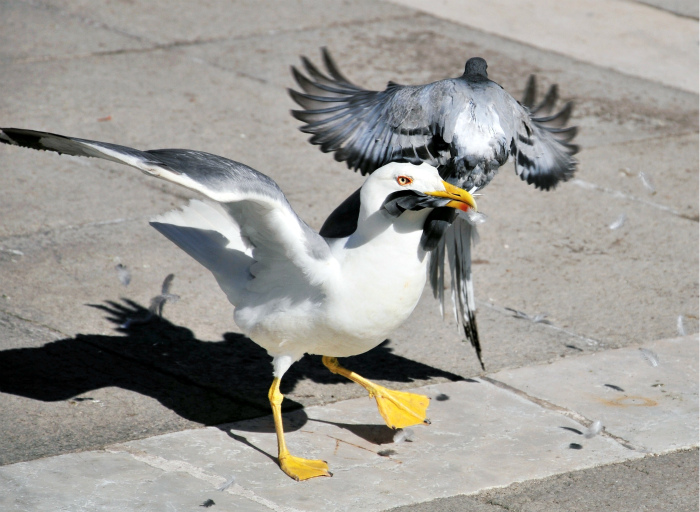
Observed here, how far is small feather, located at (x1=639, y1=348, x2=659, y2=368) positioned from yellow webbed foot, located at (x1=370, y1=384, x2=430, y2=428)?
1318mm

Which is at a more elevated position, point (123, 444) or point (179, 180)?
point (179, 180)

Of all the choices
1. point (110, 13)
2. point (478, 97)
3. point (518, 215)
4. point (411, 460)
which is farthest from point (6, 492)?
Answer: point (110, 13)

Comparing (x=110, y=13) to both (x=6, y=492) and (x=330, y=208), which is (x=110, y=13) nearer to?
(x=330, y=208)

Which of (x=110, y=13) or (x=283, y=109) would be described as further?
(x=110, y=13)

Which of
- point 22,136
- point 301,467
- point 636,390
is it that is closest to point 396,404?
point 301,467

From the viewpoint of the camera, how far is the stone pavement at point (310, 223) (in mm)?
4480

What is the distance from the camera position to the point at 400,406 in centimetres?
471

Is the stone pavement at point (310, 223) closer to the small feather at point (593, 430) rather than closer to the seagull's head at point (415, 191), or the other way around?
the small feather at point (593, 430)

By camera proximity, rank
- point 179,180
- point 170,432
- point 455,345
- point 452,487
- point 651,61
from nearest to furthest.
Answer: point 179,180
point 452,487
point 170,432
point 455,345
point 651,61

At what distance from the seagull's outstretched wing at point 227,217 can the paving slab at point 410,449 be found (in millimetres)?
741

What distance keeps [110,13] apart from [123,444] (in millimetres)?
7296

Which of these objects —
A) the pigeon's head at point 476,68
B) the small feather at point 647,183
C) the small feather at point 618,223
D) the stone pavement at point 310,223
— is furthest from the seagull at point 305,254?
the small feather at point 647,183

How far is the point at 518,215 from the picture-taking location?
7273 mm

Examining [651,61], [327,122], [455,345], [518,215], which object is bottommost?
[455,345]
